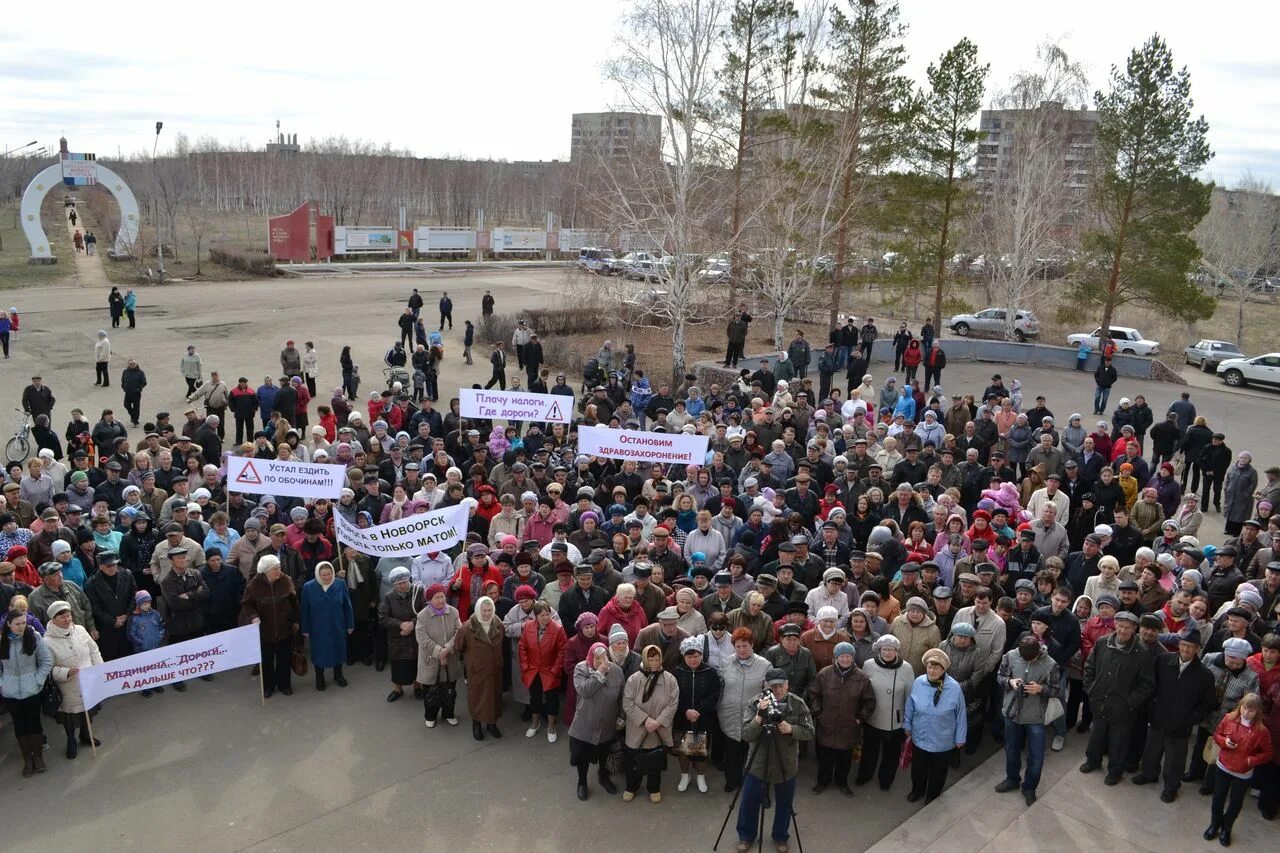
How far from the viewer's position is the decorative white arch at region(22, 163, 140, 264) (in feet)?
140

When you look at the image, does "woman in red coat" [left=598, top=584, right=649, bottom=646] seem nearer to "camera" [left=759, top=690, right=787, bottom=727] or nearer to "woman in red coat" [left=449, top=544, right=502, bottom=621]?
"woman in red coat" [left=449, top=544, right=502, bottom=621]

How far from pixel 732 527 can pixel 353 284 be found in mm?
39065

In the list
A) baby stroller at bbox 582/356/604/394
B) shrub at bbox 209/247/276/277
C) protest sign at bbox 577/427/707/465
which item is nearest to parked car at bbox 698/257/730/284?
baby stroller at bbox 582/356/604/394

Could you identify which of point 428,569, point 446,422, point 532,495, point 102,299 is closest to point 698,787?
point 428,569

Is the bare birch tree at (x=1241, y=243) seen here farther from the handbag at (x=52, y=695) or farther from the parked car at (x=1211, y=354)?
the handbag at (x=52, y=695)

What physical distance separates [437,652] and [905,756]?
13.6 feet

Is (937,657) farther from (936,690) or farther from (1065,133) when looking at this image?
(1065,133)

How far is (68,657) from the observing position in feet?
26.3

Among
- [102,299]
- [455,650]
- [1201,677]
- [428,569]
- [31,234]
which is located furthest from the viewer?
[31,234]

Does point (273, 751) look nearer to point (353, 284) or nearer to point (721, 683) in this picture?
point (721, 683)

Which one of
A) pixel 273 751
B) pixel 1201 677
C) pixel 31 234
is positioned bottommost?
pixel 273 751

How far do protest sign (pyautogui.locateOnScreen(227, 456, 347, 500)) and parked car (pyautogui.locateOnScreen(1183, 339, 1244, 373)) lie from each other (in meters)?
32.7

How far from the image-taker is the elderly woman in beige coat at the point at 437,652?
8.64 meters

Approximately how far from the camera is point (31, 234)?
4438cm
